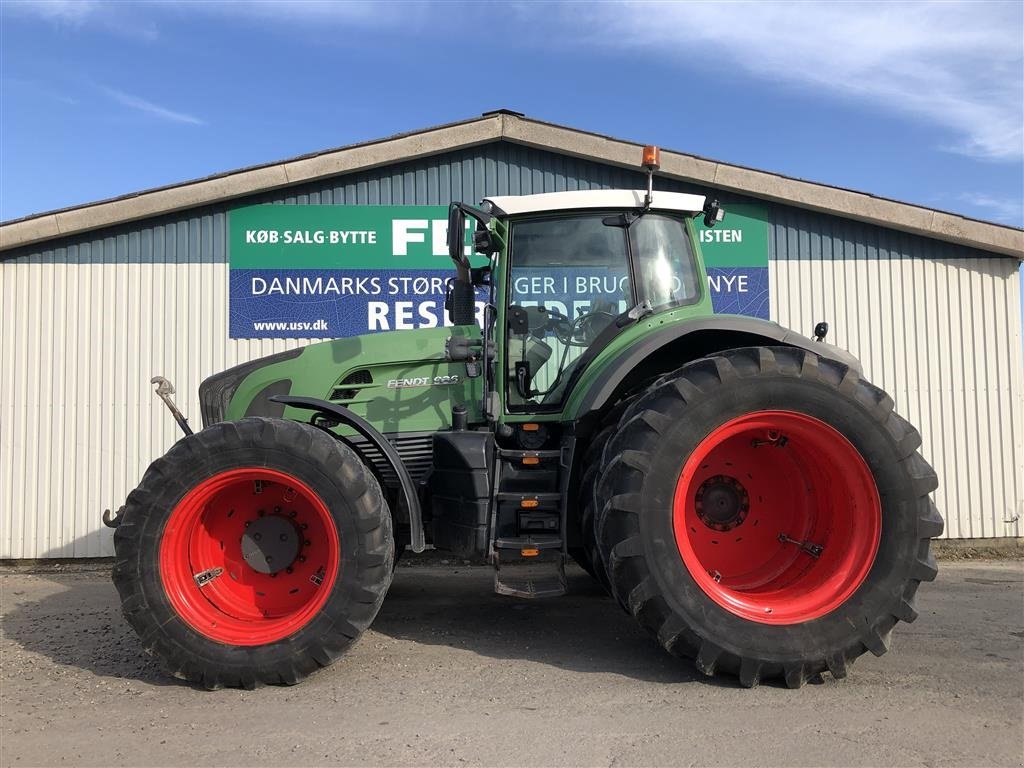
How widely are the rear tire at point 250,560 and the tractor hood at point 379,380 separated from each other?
0.75m

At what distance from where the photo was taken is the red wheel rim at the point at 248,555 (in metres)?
3.66

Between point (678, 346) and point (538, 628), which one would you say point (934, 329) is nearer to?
point (678, 346)

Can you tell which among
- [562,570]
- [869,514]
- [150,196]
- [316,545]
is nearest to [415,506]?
[316,545]

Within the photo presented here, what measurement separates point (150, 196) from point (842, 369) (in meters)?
6.71

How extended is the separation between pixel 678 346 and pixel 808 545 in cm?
129

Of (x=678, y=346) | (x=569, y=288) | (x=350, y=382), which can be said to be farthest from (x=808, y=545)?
(x=350, y=382)

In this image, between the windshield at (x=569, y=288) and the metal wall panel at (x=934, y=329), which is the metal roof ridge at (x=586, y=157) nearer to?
the metal wall panel at (x=934, y=329)

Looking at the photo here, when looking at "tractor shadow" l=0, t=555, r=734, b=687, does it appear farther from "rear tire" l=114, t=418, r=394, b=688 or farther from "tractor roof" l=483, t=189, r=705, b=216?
"tractor roof" l=483, t=189, r=705, b=216

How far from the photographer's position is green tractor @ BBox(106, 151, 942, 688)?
3486 millimetres

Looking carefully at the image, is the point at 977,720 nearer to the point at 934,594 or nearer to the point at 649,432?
the point at 649,432

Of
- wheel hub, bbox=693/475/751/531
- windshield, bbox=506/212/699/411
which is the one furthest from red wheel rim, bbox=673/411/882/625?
windshield, bbox=506/212/699/411

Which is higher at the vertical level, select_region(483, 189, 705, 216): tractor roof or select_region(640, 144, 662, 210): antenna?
select_region(640, 144, 662, 210): antenna

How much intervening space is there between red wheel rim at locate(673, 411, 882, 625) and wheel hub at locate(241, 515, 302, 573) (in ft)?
6.70

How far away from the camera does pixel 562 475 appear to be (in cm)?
403
